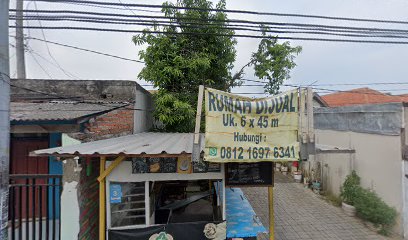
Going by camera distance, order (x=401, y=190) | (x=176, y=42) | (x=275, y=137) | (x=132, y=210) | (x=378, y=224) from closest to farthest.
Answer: (x=275, y=137) → (x=132, y=210) → (x=401, y=190) → (x=378, y=224) → (x=176, y=42)

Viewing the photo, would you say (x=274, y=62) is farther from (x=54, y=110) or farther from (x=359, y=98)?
(x=359, y=98)

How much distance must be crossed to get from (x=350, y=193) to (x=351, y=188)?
9.2 inches

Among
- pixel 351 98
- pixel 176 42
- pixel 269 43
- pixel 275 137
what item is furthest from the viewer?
pixel 351 98

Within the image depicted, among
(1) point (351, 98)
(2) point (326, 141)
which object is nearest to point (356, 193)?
(2) point (326, 141)

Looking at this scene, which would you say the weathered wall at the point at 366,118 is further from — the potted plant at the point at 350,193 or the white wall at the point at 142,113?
the white wall at the point at 142,113

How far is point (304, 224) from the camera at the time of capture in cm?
841

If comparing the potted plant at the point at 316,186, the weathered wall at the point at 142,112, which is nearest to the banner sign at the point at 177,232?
the weathered wall at the point at 142,112

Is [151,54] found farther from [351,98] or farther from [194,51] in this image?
[351,98]

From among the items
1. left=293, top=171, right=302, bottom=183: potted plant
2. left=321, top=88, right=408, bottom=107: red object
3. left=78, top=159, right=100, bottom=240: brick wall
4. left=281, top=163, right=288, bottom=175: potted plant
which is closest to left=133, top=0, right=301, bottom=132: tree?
left=78, top=159, right=100, bottom=240: brick wall

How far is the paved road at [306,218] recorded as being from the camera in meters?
7.66

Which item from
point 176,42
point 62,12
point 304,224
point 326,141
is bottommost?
point 304,224

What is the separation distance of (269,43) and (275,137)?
7.68 meters

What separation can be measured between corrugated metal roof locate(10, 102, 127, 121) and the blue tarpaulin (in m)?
3.90

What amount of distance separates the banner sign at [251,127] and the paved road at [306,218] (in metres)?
4.58
